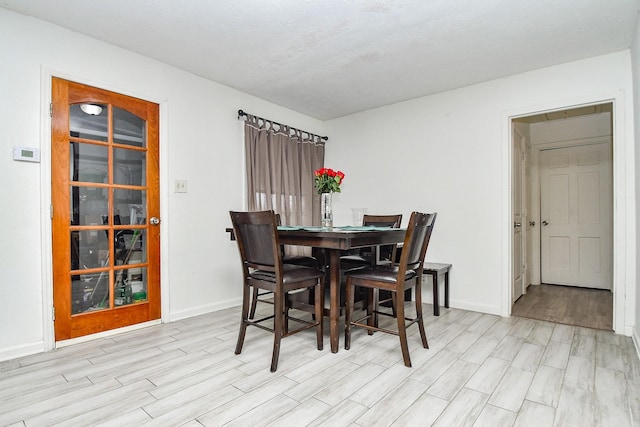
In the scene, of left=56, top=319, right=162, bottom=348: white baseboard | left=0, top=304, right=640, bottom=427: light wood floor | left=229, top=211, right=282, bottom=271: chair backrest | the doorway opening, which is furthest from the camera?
the doorway opening

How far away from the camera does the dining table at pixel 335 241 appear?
6.88 ft

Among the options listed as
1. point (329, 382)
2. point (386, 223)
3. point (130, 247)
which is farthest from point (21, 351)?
point (386, 223)

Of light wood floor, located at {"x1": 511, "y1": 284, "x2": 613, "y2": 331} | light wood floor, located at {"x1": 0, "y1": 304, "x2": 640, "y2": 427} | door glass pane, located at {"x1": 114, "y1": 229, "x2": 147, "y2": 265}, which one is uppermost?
door glass pane, located at {"x1": 114, "y1": 229, "x2": 147, "y2": 265}

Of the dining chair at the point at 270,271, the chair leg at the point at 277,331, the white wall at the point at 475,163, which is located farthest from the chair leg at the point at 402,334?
the white wall at the point at 475,163

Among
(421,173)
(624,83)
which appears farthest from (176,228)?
(624,83)

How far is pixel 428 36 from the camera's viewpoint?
263cm

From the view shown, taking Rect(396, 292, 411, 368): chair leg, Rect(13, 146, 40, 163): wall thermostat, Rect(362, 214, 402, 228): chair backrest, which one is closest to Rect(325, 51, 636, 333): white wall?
Rect(362, 214, 402, 228): chair backrest

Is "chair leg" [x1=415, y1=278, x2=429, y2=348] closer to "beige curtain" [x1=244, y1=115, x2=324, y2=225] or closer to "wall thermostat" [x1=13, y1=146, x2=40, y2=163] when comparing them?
"beige curtain" [x1=244, y1=115, x2=324, y2=225]

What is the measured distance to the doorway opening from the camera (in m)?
4.21

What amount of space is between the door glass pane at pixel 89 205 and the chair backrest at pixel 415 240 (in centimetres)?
239

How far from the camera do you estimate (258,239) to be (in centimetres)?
218

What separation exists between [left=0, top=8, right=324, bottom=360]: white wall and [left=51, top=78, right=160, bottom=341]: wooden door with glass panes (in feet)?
0.27

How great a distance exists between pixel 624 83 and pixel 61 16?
4404mm

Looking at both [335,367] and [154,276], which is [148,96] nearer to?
[154,276]
